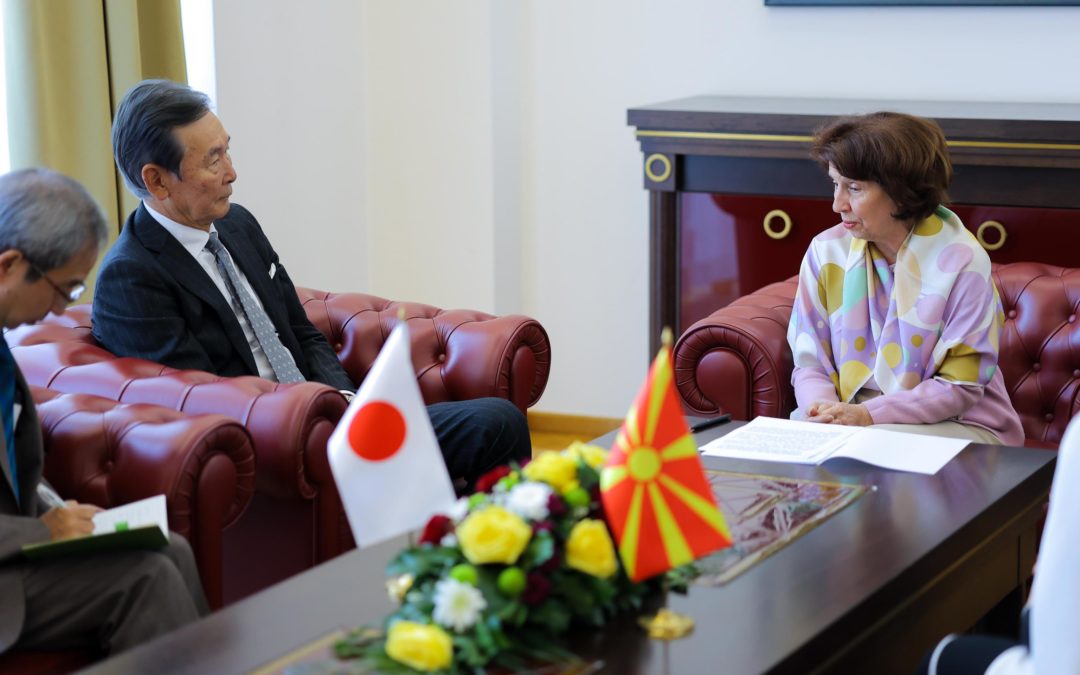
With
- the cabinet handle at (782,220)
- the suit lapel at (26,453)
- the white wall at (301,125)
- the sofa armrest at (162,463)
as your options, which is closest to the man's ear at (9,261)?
the suit lapel at (26,453)

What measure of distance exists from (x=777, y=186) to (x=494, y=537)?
277 centimetres

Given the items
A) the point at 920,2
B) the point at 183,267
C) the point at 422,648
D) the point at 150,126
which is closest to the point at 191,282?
the point at 183,267

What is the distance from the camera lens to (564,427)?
5691 mm

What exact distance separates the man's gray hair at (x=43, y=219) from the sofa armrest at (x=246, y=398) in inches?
20.7

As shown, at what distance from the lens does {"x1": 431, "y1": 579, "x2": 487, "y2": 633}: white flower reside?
6.12 ft

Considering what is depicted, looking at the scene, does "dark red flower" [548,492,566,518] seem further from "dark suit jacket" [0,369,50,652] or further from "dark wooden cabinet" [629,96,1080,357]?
"dark wooden cabinet" [629,96,1080,357]

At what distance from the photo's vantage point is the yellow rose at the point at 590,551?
6.42 ft

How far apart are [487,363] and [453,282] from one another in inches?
75.4

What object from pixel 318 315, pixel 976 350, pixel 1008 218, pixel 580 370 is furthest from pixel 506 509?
pixel 580 370

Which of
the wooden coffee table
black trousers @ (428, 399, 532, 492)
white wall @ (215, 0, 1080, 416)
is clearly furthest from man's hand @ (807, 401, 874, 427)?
white wall @ (215, 0, 1080, 416)

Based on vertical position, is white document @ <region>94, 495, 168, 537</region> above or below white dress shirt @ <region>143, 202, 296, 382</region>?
below

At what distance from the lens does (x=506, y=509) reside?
1974 millimetres

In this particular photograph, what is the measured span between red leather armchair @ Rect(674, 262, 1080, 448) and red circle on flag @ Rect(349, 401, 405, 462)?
172 centimetres

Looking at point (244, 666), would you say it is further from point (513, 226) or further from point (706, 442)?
point (513, 226)
